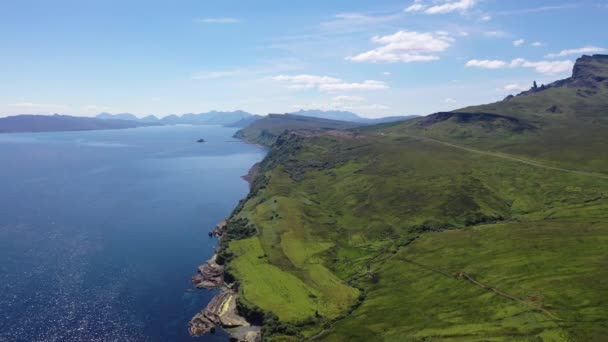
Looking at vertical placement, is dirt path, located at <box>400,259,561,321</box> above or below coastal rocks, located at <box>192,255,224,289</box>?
above

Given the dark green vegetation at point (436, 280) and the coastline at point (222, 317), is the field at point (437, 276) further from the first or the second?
the coastline at point (222, 317)

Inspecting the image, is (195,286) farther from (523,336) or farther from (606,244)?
(606,244)

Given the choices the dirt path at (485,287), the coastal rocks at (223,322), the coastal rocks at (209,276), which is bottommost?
the coastal rocks at (223,322)

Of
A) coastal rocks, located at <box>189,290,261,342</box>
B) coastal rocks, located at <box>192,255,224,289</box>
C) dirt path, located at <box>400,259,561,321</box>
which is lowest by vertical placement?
coastal rocks, located at <box>189,290,261,342</box>

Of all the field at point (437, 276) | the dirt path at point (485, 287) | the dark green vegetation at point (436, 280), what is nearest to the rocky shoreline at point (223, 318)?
the dark green vegetation at point (436, 280)

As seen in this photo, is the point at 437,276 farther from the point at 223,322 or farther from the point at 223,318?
the point at 223,322

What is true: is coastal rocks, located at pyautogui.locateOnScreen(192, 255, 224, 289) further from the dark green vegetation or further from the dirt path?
the dirt path

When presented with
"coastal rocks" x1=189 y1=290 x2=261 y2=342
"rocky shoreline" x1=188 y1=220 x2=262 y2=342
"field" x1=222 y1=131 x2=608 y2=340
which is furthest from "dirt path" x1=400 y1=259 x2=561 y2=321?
"coastal rocks" x1=189 y1=290 x2=261 y2=342
